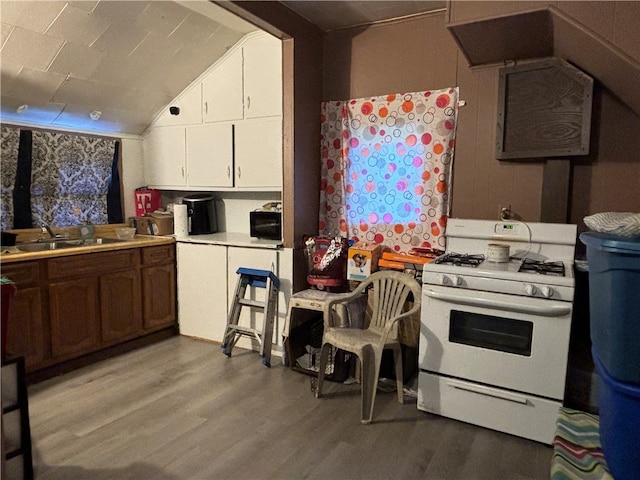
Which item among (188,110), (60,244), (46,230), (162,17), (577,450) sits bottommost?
(577,450)

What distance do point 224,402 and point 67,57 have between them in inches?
98.2

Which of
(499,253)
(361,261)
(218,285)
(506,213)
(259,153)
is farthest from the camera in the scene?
(218,285)

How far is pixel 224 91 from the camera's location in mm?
3559

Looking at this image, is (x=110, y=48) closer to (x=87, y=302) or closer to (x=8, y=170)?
(x=8, y=170)

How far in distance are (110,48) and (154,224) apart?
1424 mm

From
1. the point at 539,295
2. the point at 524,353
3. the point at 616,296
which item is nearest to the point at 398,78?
the point at 539,295

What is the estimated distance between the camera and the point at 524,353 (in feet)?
7.29

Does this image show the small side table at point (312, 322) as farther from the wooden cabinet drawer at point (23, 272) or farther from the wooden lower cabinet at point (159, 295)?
the wooden cabinet drawer at point (23, 272)

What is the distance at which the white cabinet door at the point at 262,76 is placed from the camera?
329 cm

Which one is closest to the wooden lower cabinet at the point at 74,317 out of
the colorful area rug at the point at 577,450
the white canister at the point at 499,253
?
the white canister at the point at 499,253

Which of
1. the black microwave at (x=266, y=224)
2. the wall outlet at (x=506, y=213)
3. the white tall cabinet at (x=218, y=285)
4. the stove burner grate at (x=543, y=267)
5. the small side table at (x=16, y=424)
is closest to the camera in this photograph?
the small side table at (x=16, y=424)

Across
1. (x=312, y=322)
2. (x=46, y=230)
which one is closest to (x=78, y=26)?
(x=46, y=230)

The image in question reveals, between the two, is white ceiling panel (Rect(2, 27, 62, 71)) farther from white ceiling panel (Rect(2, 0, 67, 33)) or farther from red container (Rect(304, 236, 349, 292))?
red container (Rect(304, 236, 349, 292))

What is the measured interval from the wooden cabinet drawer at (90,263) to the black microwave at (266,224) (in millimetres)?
941
